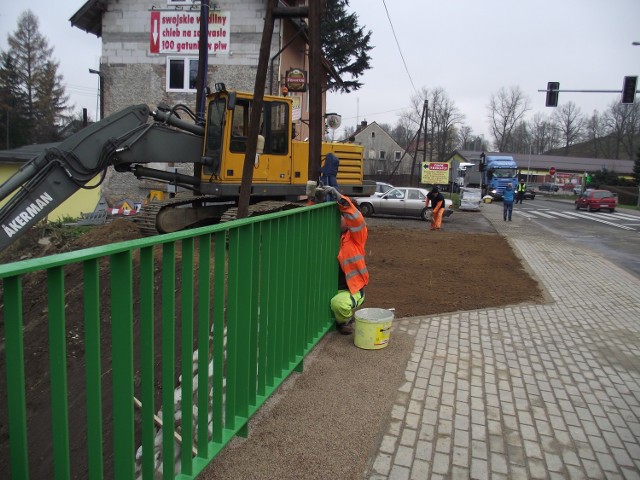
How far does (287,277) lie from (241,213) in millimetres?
4521

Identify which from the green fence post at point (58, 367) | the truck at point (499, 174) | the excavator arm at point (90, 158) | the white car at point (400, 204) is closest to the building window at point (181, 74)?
the white car at point (400, 204)

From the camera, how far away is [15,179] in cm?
817

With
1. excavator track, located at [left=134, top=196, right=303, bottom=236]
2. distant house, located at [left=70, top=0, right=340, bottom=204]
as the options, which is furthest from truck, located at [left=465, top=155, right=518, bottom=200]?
excavator track, located at [left=134, top=196, right=303, bottom=236]

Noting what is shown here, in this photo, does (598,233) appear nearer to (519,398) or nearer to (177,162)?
(177,162)

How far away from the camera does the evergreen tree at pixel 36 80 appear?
55469 millimetres

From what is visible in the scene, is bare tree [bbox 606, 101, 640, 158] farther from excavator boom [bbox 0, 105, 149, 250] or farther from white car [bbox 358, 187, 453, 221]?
excavator boom [bbox 0, 105, 149, 250]

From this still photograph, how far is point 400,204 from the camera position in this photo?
910 inches

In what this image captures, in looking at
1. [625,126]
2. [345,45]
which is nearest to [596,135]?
[625,126]

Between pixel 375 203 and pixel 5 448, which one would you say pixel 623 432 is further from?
pixel 375 203

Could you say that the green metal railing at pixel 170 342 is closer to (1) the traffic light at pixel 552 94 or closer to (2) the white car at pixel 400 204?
(2) the white car at pixel 400 204

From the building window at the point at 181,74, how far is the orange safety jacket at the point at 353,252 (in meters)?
17.0

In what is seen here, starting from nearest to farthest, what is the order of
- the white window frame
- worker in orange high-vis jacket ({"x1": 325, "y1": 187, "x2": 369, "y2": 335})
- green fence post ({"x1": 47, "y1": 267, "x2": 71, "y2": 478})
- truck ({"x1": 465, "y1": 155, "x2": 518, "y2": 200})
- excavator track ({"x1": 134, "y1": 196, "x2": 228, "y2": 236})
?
green fence post ({"x1": 47, "y1": 267, "x2": 71, "y2": 478}), worker in orange high-vis jacket ({"x1": 325, "y1": 187, "x2": 369, "y2": 335}), excavator track ({"x1": 134, "y1": 196, "x2": 228, "y2": 236}), the white window frame, truck ({"x1": 465, "y1": 155, "x2": 518, "y2": 200})

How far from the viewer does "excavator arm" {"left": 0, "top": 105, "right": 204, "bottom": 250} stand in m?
8.16

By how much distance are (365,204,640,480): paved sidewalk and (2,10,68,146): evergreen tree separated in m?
58.9
